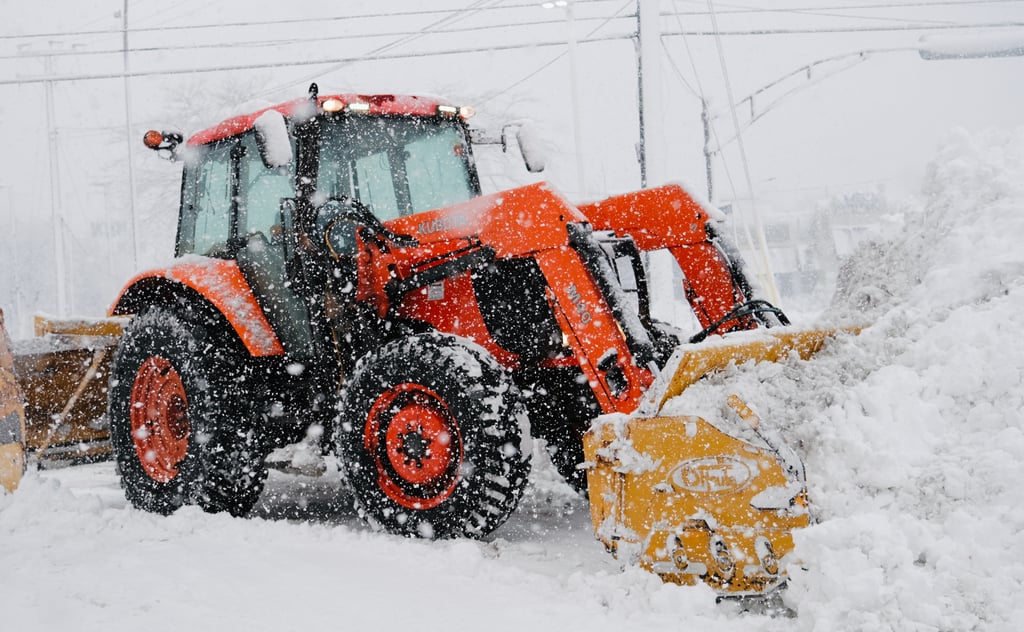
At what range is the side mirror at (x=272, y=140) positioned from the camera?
182 inches

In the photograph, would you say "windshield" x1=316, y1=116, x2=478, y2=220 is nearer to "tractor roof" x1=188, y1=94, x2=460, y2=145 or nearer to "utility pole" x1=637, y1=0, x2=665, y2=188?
"tractor roof" x1=188, y1=94, x2=460, y2=145

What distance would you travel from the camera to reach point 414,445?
4418mm

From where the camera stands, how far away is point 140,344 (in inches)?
221

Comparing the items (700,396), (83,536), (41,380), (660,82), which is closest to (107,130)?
(660,82)

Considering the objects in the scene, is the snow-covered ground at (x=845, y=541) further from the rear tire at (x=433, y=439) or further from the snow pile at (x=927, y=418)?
the rear tire at (x=433, y=439)

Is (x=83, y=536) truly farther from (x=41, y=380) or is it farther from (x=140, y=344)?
(x=41, y=380)

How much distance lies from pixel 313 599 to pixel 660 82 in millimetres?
10452

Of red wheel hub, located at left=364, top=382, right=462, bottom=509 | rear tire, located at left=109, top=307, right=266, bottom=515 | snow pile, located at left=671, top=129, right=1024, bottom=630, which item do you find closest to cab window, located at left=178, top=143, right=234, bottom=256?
rear tire, located at left=109, top=307, right=266, bottom=515

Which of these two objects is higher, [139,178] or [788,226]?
[139,178]

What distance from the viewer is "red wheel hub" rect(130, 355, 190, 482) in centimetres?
564

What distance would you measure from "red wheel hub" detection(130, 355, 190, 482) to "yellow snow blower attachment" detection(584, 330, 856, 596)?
3205 mm

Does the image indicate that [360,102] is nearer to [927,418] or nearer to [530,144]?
[530,144]

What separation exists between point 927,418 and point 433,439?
2.29 meters

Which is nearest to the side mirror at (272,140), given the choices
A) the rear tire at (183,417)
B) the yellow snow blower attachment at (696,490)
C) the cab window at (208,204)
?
the cab window at (208,204)
